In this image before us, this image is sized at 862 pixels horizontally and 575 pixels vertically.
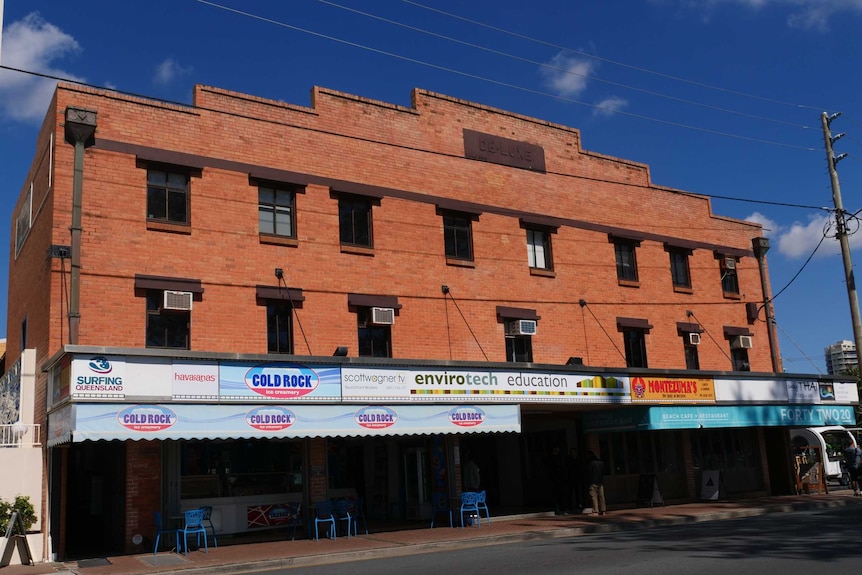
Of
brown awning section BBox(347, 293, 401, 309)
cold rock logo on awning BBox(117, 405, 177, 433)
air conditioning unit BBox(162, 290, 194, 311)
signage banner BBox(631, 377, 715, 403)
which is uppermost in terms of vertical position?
brown awning section BBox(347, 293, 401, 309)

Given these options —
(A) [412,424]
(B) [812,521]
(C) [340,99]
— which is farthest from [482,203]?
(B) [812,521]

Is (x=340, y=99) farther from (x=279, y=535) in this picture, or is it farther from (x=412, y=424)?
(x=279, y=535)

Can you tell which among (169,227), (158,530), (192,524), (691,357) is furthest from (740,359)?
(158,530)

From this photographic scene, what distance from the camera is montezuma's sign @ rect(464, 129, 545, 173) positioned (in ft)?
77.9

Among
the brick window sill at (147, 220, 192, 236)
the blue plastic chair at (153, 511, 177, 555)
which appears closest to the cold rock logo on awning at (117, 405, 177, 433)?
the blue plastic chair at (153, 511, 177, 555)

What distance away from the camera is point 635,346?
85.0ft

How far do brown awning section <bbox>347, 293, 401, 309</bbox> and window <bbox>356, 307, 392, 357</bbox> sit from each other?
0.80ft

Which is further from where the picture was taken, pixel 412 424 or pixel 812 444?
pixel 812 444

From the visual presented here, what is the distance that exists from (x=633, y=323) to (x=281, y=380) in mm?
12559

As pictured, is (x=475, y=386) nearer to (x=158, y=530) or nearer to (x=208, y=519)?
(x=208, y=519)

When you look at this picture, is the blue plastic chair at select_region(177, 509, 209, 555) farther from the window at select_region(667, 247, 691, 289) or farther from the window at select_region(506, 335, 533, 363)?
the window at select_region(667, 247, 691, 289)

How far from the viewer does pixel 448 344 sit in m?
21.8

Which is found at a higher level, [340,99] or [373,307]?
[340,99]

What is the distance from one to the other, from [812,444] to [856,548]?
687 inches
